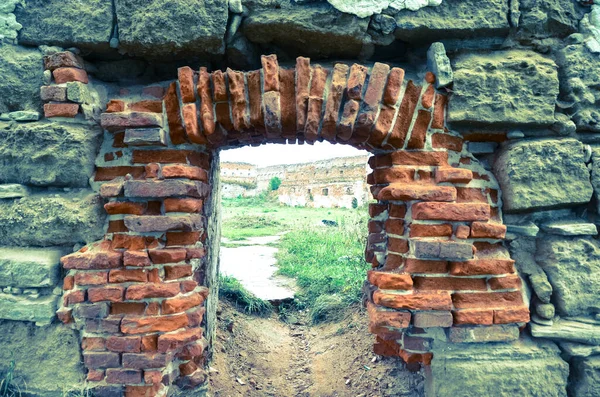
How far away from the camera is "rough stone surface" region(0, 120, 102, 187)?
188cm

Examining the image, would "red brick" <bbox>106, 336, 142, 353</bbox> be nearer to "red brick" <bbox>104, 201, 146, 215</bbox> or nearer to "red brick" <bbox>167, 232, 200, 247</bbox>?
"red brick" <bbox>167, 232, 200, 247</bbox>

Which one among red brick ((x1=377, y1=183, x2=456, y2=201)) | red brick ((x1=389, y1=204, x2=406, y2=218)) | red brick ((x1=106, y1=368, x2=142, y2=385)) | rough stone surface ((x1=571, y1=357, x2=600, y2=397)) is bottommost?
red brick ((x1=106, y1=368, x2=142, y2=385))

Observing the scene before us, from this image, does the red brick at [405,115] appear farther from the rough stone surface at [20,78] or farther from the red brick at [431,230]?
the rough stone surface at [20,78]

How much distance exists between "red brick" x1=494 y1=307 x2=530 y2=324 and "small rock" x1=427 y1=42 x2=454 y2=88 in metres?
1.16

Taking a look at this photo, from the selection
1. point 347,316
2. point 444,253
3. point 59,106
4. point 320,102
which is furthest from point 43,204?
point 347,316

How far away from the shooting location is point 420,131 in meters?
1.87

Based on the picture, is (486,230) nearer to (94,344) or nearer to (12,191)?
(94,344)

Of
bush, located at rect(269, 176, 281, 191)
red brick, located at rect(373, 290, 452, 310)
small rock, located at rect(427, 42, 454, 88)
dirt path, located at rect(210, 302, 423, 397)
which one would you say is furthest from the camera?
bush, located at rect(269, 176, 281, 191)

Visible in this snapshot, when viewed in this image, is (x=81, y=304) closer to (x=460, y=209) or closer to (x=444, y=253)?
(x=444, y=253)

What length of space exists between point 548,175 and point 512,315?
721 millimetres

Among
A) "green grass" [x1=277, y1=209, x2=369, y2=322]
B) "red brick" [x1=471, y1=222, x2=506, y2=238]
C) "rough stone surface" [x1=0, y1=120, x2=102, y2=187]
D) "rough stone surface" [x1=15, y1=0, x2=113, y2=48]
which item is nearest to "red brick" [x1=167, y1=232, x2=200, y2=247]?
"rough stone surface" [x1=0, y1=120, x2=102, y2=187]

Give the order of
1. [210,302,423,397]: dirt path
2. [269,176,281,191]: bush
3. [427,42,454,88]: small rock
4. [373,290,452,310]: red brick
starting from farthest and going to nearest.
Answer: [269,176,281,191]: bush
[210,302,423,397]: dirt path
[427,42,454,88]: small rock
[373,290,452,310]: red brick

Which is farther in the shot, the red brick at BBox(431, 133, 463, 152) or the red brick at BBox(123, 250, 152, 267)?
the red brick at BBox(431, 133, 463, 152)

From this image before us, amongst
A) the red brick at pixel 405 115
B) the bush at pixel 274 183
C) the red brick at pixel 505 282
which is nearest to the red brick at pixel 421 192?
the red brick at pixel 405 115
